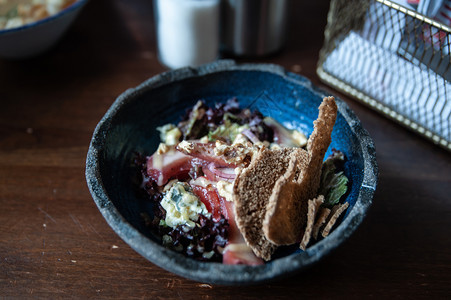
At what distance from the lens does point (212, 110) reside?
1.18 metres

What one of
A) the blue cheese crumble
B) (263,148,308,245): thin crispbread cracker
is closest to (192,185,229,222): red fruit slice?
the blue cheese crumble

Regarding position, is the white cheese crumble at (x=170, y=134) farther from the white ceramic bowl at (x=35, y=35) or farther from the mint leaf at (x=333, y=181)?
the white ceramic bowl at (x=35, y=35)

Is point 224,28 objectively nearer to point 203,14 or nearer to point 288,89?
point 203,14

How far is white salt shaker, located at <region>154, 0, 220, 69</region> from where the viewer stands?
146 cm

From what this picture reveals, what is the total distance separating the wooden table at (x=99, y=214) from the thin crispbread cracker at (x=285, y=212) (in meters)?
0.12

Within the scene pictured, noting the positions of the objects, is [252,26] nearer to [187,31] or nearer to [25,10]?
[187,31]

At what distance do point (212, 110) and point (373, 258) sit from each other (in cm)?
59

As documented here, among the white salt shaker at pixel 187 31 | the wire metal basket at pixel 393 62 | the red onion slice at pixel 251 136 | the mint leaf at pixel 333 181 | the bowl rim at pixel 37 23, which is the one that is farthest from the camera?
the white salt shaker at pixel 187 31

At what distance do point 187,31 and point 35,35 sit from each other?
1.77 ft

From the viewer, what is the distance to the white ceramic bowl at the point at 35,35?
1.37 metres

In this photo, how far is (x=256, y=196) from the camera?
856 millimetres

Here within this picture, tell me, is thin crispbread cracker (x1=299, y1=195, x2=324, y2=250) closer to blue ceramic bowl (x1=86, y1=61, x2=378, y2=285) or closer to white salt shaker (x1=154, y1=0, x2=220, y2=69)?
blue ceramic bowl (x1=86, y1=61, x2=378, y2=285)

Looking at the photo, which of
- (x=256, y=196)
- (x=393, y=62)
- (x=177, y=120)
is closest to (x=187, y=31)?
(x=177, y=120)

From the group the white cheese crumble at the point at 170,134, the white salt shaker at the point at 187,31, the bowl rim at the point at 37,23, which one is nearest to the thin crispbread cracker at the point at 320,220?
the white cheese crumble at the point at 170,134
